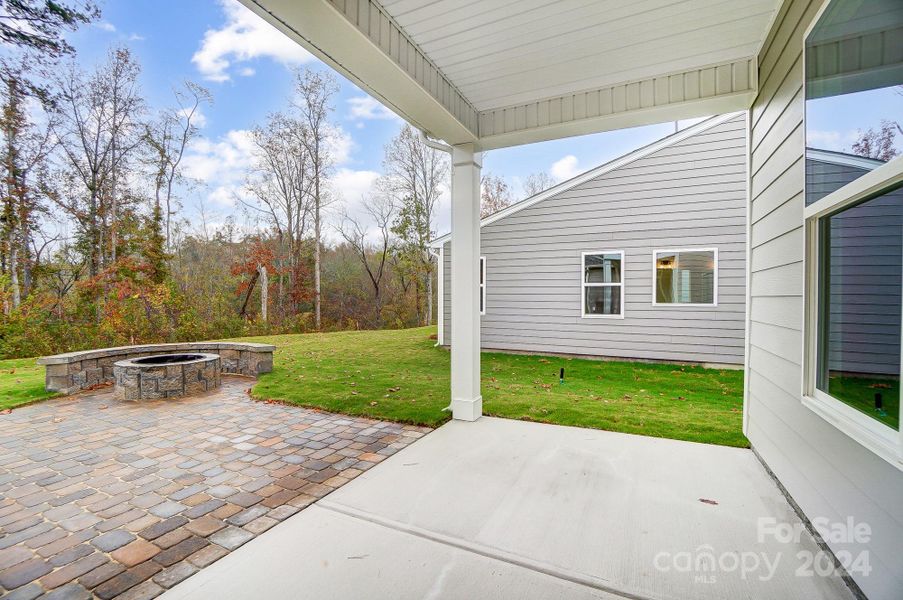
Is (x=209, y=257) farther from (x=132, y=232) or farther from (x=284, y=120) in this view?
(x=284, y=120)

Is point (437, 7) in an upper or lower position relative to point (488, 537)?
upper

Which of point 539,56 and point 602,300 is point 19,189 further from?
point 602,300

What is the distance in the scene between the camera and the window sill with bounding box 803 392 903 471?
→ 4.40 feet

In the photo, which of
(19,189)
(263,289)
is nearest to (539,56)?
(19,189)

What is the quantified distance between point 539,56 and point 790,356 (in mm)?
2562

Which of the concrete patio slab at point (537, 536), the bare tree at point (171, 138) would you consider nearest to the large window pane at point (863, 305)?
the concrete patio slab at point (537, 536)

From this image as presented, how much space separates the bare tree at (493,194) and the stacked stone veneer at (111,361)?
12.0 m

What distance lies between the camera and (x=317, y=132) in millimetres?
14398

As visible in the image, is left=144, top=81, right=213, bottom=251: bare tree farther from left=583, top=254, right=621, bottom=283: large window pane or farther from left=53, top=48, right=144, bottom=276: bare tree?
left=583, top=254, right=621, bottom=283: large window pane

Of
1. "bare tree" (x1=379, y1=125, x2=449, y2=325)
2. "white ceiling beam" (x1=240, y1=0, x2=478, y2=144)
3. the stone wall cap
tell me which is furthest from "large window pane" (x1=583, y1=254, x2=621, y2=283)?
"bare tree" (x1=379, y1=125, x2=449, y2=325)

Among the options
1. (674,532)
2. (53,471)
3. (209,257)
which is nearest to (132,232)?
(209,257)

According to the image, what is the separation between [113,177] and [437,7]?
10489 millimetres

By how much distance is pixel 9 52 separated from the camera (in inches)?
77.4

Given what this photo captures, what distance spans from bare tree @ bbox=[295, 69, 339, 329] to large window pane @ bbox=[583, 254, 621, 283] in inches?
391
